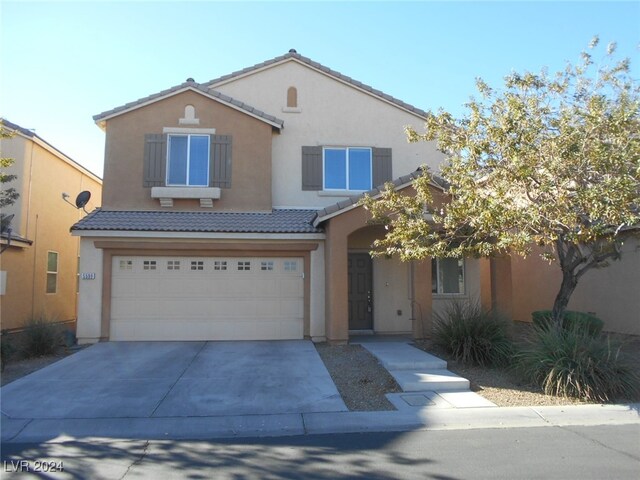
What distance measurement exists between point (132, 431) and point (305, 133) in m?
10.5

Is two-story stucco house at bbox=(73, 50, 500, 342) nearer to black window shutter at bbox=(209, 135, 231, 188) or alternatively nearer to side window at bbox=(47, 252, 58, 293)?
black window shutter at bbox=(209, 135, 231, 188)

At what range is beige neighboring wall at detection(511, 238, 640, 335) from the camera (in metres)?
12.6

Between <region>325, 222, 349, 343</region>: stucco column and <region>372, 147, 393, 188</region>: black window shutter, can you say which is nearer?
<region>325, 222, 349, 343</region>: stucco column

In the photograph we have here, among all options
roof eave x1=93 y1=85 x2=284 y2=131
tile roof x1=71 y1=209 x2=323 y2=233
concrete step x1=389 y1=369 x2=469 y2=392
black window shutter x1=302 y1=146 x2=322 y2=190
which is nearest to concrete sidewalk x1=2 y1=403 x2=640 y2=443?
concrete step x1=389 y1=369 x2=469 y2=392

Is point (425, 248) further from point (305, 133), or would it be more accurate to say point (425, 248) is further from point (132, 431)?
point (305, 133)

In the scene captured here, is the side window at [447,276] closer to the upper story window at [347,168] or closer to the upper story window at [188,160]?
the upper story window at [347,168]

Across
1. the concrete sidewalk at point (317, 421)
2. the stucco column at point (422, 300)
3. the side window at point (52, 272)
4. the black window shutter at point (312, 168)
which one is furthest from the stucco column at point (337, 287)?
the side window at point (52, 272)

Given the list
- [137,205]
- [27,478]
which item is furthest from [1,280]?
[27,478]

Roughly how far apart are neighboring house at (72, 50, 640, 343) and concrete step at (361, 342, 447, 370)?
3.68 ft

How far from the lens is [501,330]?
10000 mm

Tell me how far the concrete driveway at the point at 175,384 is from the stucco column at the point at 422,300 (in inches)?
103

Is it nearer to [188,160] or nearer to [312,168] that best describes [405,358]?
[312,168]

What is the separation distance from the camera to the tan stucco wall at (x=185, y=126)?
1381 centimetres

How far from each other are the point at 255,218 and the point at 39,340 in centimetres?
578
